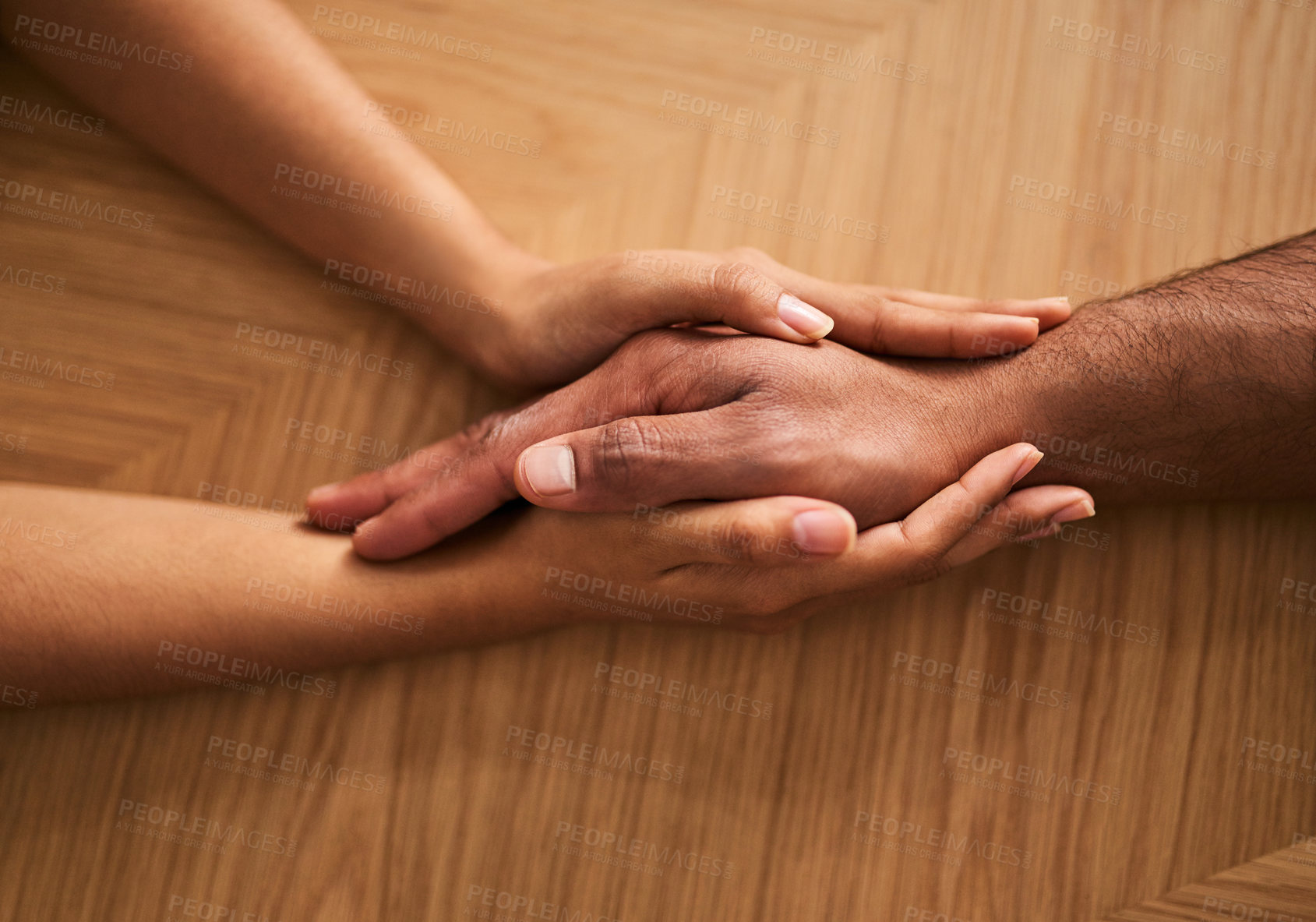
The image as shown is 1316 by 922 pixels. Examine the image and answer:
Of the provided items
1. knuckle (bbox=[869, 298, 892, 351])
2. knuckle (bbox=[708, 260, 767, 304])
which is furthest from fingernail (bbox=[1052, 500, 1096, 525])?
knuckle (bbox=[708, 260, 767, 304])

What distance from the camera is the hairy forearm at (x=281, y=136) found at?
950 mm

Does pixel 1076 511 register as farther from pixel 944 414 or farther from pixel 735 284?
pixel 735 284

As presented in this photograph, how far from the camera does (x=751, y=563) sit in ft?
2.77

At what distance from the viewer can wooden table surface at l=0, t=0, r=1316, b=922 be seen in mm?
949

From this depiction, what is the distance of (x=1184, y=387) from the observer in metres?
0.91

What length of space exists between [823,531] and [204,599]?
75 centimetres

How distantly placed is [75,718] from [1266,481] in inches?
63.2

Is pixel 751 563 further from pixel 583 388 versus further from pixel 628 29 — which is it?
pixel 628 29

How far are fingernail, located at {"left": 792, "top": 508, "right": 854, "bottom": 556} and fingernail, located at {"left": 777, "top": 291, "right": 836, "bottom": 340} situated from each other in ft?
0.76

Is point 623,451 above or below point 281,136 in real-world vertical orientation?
below

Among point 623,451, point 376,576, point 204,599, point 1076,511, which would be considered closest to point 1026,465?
point 1076,511

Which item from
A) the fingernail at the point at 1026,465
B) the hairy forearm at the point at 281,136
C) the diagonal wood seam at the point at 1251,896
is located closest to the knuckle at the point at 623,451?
the hairy forearm at the point at 281,136

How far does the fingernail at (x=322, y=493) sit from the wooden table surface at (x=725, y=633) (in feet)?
0.14

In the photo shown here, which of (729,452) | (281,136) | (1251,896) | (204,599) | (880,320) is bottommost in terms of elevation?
(1251,896)
